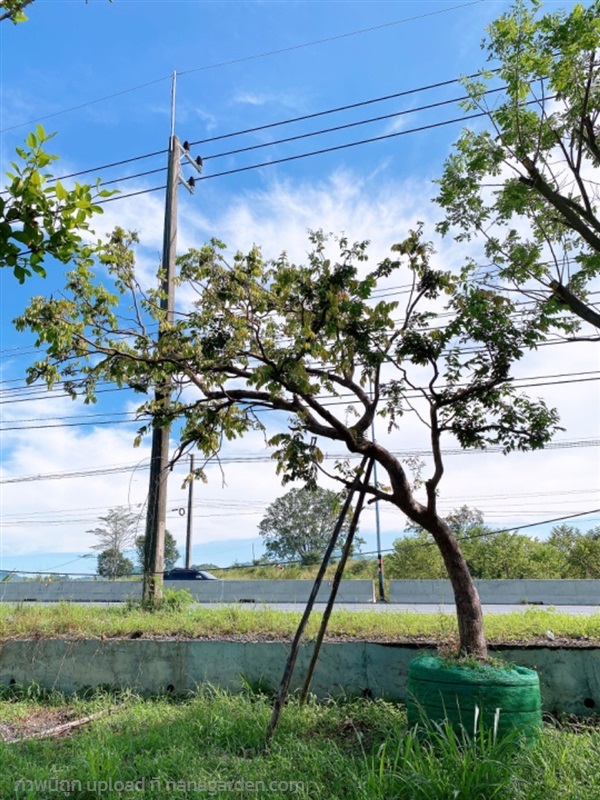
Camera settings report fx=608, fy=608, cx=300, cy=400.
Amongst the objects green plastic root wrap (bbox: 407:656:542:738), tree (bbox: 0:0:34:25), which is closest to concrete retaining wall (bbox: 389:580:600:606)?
green plastic root wrap (bbox: 407:656:542:738)

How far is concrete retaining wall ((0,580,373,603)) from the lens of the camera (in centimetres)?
1958

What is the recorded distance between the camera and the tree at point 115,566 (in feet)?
31.5

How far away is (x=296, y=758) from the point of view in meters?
4.09

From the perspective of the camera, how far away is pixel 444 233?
6355 mm

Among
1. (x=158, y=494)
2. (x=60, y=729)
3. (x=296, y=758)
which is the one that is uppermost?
(x=158, y=494)

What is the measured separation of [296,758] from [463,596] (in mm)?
2032

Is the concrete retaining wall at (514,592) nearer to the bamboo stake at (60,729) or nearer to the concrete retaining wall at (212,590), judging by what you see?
the concrete retaining wall at (212,590)

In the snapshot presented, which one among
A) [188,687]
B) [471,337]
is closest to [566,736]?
[471,337]

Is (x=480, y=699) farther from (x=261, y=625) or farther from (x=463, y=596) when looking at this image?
(x=261, y=625)

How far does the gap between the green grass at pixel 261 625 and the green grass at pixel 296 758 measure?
0.97 meters

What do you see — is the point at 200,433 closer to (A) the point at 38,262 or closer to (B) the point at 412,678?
(B) the point at 412,678

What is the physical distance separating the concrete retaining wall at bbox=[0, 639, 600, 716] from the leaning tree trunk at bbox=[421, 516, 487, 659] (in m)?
0.68

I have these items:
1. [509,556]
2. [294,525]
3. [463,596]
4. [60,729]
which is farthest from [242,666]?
[294,525]

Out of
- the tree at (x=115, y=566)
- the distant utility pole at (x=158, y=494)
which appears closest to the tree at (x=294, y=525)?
the tree at (x=115, y=566)
